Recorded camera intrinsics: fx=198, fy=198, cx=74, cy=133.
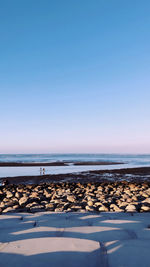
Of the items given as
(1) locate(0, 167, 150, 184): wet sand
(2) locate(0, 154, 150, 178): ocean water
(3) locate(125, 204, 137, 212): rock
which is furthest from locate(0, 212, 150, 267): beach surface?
(2) locate(0, 154, 150, 178): ocean water

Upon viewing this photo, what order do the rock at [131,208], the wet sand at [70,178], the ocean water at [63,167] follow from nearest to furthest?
the rock at [131,208], the wet sand at [70,178], the ocean water at [63,167]

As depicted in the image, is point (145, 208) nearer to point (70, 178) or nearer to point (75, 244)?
point (75, 244)

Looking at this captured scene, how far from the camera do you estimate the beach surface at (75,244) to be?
188 centimetres

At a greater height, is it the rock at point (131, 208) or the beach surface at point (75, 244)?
the beach surface at point (75, 244)

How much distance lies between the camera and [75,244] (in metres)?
2.20

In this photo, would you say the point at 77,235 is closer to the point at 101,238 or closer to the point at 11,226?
the point at 101,238

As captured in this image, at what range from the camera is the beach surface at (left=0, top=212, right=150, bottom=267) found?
188cm

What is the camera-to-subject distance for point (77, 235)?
260 centimetres

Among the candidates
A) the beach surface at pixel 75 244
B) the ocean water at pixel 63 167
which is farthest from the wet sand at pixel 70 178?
the beach surface at pixel 75 244

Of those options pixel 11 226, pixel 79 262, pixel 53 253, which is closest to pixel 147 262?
pixel 79 262

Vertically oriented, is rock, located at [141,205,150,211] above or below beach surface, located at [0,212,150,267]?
below

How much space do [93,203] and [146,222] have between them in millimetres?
1867

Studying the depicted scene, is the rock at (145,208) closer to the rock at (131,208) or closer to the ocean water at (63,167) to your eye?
the rock at (131,208)

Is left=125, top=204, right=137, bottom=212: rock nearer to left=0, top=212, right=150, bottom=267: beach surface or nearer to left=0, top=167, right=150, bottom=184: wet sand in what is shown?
left=0, top=212, right=150, bottom=267: beach surface
